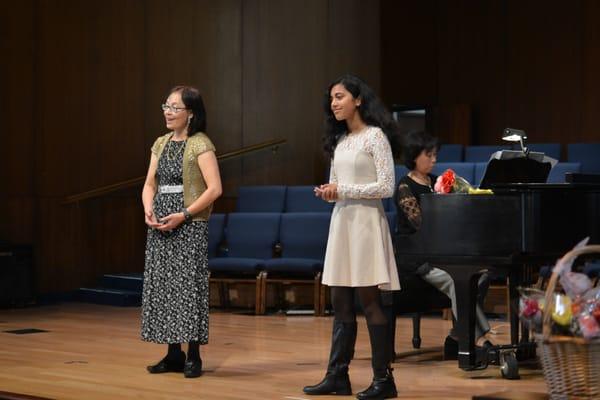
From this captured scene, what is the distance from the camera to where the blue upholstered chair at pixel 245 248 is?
7.72m

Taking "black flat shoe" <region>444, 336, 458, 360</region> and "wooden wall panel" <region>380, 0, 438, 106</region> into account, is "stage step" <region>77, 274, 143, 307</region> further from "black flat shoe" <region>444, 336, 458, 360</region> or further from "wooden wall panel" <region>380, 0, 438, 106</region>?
"wooden wall panel" <region>380, 0, 438, 106</region>

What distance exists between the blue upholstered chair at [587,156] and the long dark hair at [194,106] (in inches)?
196

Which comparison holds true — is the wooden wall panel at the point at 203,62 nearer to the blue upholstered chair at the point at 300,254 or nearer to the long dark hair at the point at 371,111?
the blue upholstered chair at the point at 300,254

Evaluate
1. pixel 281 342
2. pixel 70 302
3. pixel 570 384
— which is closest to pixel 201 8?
pixel 70 302

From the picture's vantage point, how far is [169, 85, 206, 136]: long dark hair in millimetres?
4602

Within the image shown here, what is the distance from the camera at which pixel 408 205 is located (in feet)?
16.6

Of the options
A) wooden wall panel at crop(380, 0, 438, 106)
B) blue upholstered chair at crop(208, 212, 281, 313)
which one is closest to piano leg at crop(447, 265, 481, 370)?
blue upholstered chair at crop(208, 212, 281, 313)

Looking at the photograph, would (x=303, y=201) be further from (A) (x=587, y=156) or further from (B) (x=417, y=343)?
(B) (x=417, y=343)

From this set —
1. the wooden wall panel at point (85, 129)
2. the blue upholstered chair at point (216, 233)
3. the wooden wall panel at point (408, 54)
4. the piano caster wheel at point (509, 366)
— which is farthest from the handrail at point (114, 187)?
the piano caster wheel at point (509, 366)

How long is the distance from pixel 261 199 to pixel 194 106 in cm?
395

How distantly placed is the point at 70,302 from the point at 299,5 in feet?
11.8

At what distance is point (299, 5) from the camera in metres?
9.83

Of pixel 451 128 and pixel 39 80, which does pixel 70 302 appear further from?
pixel 451 128

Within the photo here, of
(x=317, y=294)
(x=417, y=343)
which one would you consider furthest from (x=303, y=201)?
(x=417, y=343)
